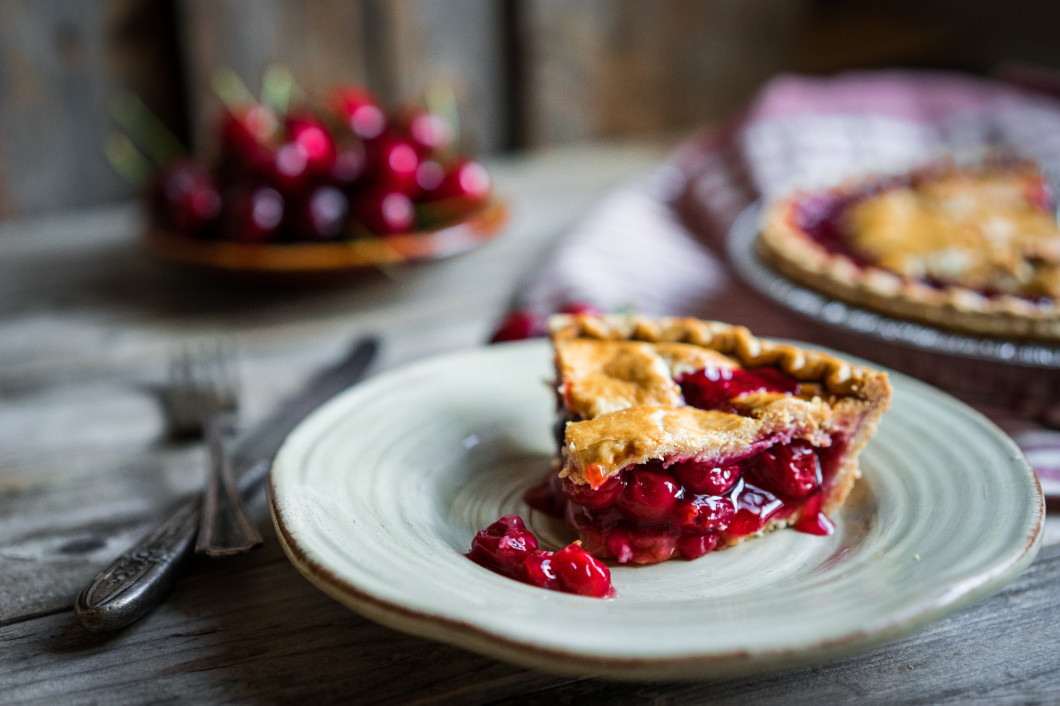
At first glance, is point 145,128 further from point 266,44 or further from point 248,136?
point 248,136

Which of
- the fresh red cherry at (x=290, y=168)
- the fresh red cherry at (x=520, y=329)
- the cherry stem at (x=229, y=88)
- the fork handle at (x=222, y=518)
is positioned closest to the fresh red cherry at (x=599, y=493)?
the fork handle at (x=222, y=518)

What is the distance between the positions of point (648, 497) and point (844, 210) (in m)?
1.60

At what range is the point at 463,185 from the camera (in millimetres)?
2602

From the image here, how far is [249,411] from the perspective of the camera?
6.10 ft

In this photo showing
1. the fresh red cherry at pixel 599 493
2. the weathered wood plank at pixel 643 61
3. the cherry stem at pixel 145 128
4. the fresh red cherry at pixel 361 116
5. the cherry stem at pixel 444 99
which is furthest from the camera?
the weathered wood plank at pixel 643 61

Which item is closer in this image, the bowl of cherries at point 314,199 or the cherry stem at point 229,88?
the bowl of cherries at point 314,199

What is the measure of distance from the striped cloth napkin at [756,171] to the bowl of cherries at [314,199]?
343 millimetres

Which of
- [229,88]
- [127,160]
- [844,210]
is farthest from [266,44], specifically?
[844,210]

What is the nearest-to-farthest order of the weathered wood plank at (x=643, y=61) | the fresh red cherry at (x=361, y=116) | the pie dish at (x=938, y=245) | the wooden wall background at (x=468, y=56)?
1. the pie dish at (x=938, y=245)
2. the fresh red cherry at (x=361, y=116)
3. the wooden wall background at (x=468, y=56)
4. the weathered wood plank at (x=643, y=61)

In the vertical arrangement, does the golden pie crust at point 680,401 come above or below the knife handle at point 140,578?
above

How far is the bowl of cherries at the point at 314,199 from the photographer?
2.35 metres

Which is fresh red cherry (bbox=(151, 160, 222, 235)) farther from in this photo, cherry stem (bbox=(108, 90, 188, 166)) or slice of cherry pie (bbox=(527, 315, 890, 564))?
slice of cherry pie (bbox=(527, 315, 890, 564))

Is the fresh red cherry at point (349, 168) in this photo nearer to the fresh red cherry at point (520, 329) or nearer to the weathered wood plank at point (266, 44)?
the fresh red cherry at point (520, 329)

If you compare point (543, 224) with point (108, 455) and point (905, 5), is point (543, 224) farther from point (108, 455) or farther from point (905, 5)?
point (905, 5)
